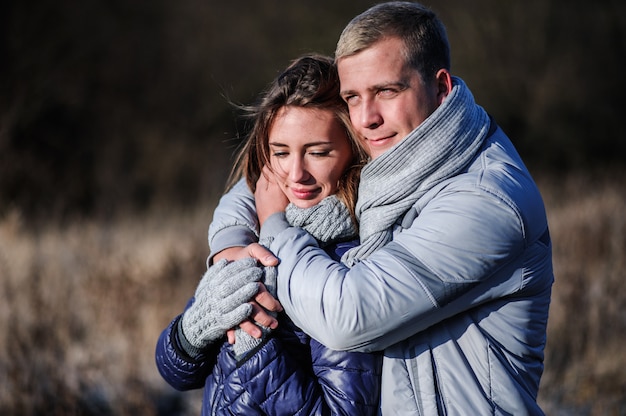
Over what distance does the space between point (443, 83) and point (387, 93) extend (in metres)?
0.19

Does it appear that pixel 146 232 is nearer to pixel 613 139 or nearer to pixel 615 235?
pixel 615 235

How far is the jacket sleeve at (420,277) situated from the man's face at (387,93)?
311 mm

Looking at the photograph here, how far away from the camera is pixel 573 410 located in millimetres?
4805

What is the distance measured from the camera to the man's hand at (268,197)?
2309 millimetres

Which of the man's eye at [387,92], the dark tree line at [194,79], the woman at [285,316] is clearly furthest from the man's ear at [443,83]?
the dark tree line at [194,79]

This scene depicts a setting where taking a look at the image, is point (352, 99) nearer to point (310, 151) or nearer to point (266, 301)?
point (310, 151)

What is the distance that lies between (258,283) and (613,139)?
13.0 meters

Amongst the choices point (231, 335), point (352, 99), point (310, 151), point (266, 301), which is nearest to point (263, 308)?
point (266, 301)

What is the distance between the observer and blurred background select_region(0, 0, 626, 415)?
5.00 m

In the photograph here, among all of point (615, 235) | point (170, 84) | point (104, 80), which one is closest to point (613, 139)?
point (615, 235)

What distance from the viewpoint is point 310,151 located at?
226cm

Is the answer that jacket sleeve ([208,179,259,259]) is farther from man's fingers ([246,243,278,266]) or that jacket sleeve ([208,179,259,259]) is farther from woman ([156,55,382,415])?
man's fingers ([246,243,278,266])

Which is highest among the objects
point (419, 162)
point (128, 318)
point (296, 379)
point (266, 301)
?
point (128, 318)

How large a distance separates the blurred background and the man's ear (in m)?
3.11
